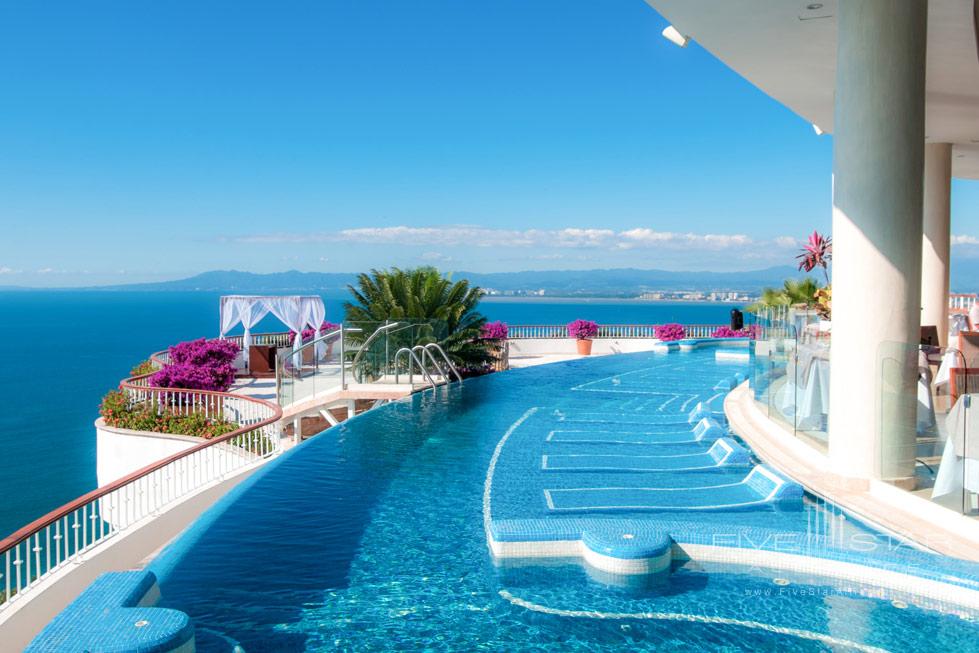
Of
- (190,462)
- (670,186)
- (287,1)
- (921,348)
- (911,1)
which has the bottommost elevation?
(190,462)

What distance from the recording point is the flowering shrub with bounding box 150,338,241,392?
1388cm

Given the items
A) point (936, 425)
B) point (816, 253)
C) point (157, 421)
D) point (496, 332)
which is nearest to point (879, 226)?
point (936, 425)

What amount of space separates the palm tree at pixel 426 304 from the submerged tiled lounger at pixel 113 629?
36.2 feet

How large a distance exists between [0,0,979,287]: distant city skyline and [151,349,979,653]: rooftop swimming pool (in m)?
21.6

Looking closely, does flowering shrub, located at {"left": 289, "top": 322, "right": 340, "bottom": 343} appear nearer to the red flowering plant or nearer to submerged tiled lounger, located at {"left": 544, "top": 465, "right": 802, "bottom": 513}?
the red flowering plant

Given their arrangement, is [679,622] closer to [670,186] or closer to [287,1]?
[287,1]

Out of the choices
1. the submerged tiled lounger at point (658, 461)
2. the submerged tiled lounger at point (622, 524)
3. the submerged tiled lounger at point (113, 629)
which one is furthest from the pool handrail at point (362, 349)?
the submerged tiled lounger at point (113, 629)

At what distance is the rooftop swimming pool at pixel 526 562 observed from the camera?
13.6ft

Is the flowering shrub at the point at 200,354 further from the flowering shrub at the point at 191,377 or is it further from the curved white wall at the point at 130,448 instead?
the curved white wall at the point at 130,448

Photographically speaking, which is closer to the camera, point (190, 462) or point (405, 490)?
point (405, 490)

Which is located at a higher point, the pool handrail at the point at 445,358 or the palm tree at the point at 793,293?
the palm tree at the point at 793,293

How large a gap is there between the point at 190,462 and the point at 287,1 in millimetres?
37741

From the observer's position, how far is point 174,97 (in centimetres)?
4750

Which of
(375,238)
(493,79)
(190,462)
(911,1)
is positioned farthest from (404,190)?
(911,1)
